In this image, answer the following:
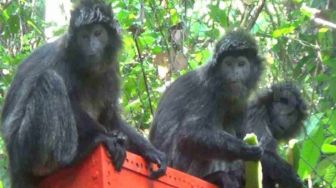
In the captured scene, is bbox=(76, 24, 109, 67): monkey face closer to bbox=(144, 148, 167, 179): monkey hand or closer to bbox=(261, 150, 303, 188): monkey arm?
bbox=(144, 148, 167, 179): monkey hand

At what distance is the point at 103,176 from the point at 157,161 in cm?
67

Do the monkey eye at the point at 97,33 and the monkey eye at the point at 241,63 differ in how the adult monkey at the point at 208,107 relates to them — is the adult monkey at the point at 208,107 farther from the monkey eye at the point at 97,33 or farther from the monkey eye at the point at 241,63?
the monkey eye at the point at 97,33

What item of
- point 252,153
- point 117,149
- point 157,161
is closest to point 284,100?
point 252,153

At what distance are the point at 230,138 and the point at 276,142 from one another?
752mm

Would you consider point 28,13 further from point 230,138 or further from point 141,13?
point 230,138

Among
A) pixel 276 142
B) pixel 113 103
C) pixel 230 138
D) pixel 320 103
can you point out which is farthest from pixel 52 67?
pixel 320 103

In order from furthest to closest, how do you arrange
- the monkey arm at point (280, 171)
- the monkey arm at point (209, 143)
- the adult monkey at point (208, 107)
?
the monkey arm at point (280, 171) → the adult monkey at point (208, 107) → the monkey arm at point (209, 143)

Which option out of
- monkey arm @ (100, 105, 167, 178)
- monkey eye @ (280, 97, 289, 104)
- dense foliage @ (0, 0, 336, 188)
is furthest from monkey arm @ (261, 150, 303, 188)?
monkey arm @ (100, 105, 167, 178)

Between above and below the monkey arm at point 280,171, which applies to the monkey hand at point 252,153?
above

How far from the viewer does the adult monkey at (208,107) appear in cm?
580

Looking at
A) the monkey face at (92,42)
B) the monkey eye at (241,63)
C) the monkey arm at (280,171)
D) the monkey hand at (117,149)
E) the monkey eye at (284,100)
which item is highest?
the monkey face at (92,42)

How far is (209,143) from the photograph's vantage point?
18.8ft

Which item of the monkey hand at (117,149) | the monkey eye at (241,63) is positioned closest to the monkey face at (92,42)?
the monkey hand at (117,149)

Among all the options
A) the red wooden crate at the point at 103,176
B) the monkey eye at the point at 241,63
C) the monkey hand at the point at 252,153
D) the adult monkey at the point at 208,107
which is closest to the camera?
the red wooden crate at the point at 103,176
